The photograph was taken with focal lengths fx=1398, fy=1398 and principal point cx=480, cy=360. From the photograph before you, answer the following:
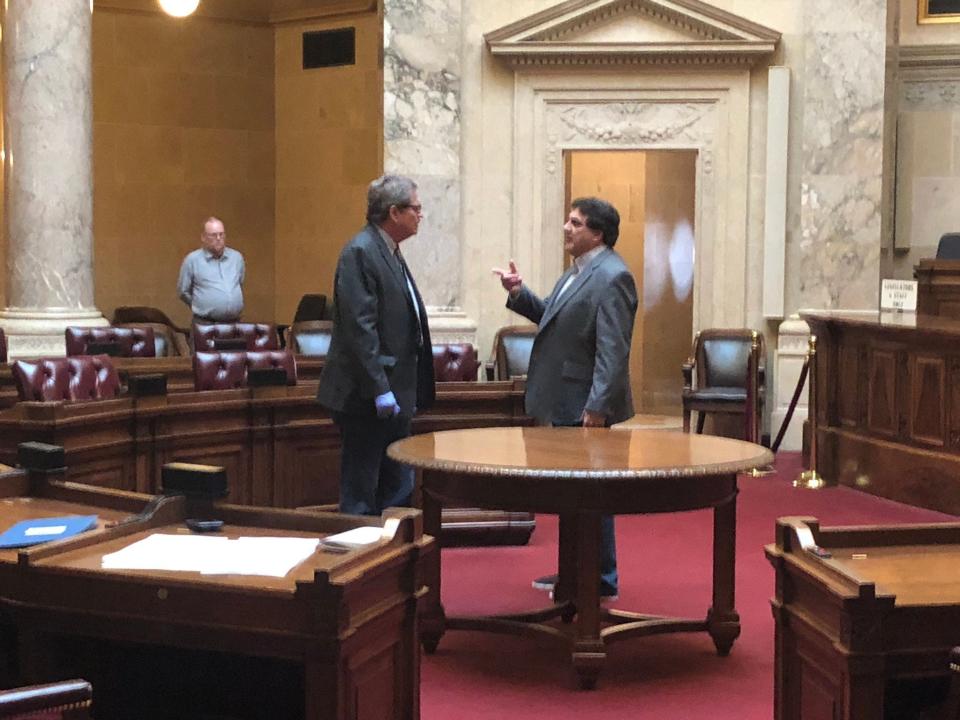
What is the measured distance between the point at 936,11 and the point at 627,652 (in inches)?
355

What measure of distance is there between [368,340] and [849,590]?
282cm

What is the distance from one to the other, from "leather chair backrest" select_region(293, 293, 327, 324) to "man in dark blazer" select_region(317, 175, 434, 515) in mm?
7976

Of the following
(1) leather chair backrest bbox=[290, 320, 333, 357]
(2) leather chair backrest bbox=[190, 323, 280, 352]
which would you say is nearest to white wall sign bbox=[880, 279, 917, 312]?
(1) leather chair backrest bbox=[290, 320, 333, 357]

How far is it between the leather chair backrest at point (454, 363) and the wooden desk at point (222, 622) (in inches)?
181

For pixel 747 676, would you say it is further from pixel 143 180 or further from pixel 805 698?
pixel 143 180

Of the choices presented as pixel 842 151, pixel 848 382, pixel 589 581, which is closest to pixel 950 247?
pixel 842 151

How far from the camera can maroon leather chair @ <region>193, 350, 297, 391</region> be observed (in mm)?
7328

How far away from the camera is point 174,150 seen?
47.2 feet

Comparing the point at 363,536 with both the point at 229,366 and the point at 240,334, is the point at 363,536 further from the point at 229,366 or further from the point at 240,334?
the point at 240,334

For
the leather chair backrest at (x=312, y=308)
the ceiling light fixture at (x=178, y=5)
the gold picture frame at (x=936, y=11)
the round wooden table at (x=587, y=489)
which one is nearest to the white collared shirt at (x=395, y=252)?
the round wooden table at (x=587, y=489)

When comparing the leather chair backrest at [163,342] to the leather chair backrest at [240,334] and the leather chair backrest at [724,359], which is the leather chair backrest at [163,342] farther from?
the leather chair backrest at [724,359]

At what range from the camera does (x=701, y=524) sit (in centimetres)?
732

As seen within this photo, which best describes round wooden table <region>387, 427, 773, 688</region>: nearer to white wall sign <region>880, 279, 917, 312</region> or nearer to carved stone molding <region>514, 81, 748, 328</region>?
white wall sign <region>880, 279, 917, 312</region>

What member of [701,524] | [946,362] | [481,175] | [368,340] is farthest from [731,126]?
[368,340]
